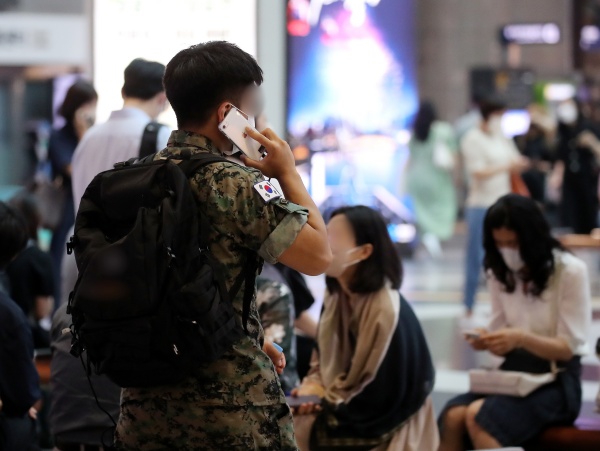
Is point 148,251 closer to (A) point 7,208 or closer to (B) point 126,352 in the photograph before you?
(B) point 126,352

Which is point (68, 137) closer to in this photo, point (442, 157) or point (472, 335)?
point (472, 335)

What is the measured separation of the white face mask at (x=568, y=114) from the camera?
1132cm

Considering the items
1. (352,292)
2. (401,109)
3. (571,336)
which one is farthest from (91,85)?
(401,109)

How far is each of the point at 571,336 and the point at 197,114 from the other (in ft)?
7.46

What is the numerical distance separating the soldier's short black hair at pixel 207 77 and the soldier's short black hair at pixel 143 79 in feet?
6.37

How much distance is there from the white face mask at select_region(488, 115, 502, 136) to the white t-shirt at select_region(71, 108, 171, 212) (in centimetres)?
494

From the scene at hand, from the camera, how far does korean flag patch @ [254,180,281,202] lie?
7.61 feet

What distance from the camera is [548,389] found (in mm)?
4234

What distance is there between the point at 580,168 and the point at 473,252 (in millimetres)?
2994

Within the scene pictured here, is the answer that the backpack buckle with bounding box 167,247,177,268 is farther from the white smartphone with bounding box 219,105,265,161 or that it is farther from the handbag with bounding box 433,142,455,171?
the handbag with bounding box 433,142,455,171

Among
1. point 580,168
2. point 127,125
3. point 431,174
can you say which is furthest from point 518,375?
point 431,174

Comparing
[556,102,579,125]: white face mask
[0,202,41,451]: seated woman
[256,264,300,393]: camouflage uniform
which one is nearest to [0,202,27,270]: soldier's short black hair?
[0,202,41,451]: seated woman

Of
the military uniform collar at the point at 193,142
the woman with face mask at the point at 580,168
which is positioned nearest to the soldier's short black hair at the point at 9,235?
the military uniform collar at the point at 193,142

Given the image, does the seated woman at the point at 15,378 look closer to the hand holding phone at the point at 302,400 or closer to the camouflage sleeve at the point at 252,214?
the hand holding phone at the point at 302,400
